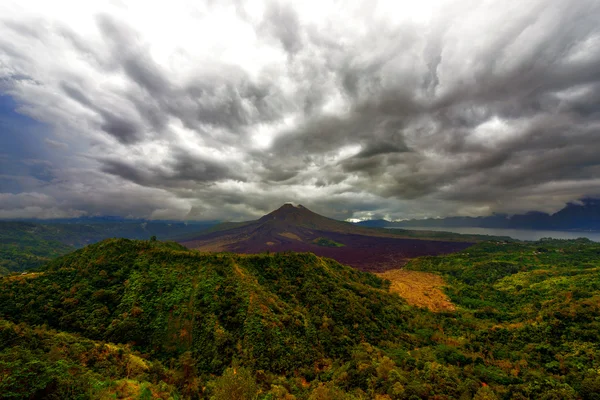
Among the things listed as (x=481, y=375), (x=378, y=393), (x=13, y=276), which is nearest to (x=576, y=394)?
(x=481, y=375)

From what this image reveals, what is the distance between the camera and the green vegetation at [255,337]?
104 ft

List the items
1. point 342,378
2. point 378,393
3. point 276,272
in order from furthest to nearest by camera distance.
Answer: point 276,272 < point 342,378 < point 378,393

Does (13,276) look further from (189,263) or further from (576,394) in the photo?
(576,394)

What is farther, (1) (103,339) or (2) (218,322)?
(2) (218,322)

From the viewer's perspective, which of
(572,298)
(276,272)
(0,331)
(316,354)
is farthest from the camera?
(276,272)

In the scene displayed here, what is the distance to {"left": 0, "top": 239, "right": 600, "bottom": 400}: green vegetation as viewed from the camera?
31.7m

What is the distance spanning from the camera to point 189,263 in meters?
59.1

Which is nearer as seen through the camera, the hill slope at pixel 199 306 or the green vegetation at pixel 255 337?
the green vegetation at pixel 255 337

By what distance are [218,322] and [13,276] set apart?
140 feet

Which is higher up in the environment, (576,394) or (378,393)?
(576,394)

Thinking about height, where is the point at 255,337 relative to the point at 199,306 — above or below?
below

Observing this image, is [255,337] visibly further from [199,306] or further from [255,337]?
[199,306]

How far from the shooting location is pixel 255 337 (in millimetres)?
44125

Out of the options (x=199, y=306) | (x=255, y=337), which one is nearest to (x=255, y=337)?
(x=255, y=337)
